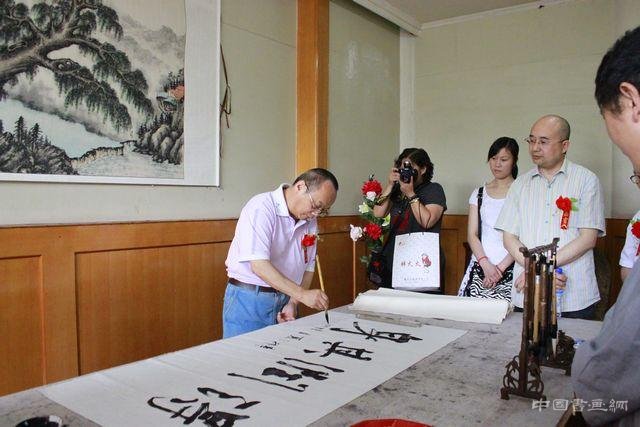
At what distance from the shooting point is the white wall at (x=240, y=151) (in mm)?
2324

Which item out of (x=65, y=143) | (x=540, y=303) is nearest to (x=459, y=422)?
(x=540, y=303)

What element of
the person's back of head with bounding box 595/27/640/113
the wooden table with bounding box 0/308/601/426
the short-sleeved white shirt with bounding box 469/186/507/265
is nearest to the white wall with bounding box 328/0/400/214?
the short-sleeved white shirt with bounding box 469/186/507/265

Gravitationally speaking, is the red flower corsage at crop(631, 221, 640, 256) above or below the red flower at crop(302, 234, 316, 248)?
above

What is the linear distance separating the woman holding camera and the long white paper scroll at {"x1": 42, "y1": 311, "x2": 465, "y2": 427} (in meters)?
1.18

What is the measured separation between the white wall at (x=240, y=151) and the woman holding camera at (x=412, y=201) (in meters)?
0.91

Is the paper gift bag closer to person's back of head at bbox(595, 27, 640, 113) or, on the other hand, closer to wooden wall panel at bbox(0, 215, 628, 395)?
wooden wall panel at bbox(0, 215, 628, 395)

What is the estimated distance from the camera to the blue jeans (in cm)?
219

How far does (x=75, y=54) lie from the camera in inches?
89.8

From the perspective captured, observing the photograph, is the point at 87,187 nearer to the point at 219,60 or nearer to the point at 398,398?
the point at 219,60

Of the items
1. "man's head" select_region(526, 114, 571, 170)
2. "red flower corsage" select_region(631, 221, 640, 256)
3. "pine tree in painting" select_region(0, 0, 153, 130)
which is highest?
"pine tree in painting" select_region(0, 0, 153, 130)

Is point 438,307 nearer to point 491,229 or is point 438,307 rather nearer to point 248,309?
point 248,309

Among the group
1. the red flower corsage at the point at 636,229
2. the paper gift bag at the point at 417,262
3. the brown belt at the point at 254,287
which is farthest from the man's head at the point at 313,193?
the red flower corsage at the point at 636,229

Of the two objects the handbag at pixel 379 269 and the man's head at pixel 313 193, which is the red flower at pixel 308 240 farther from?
the handbag at pixel 379 269

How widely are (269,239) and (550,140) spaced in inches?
55.1
